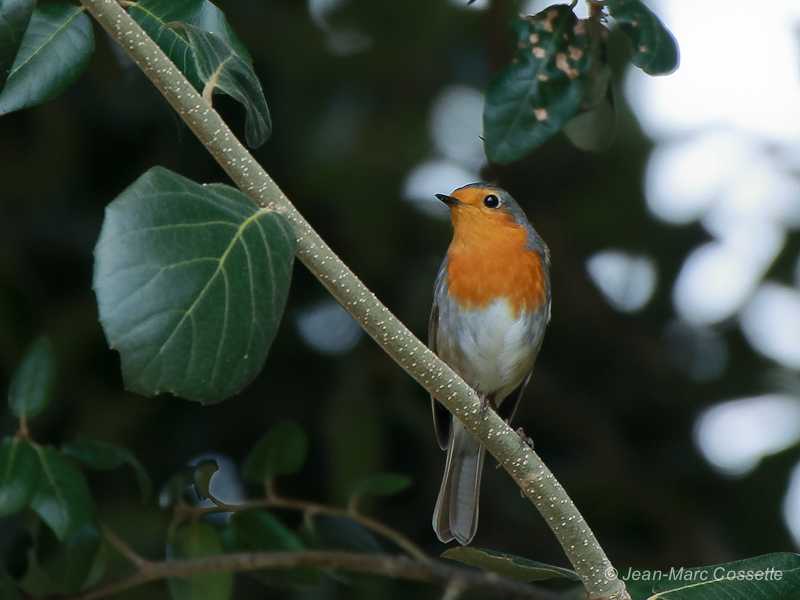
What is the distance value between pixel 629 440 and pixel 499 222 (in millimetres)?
1121

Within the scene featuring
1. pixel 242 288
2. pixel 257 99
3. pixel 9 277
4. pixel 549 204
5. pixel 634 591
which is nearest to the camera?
pixel 242 288

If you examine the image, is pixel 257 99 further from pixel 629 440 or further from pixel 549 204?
pixel 629 440

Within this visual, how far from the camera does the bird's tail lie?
268cm

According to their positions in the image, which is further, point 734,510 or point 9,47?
point 734,510

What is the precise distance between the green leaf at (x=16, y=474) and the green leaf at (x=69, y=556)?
0.79 feet

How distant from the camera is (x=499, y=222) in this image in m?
2.99

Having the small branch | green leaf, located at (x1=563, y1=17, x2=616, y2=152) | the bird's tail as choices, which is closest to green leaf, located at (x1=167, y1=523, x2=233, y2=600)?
the small branch

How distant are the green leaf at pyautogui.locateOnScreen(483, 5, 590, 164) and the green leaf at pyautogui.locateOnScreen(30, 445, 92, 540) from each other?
1259mm

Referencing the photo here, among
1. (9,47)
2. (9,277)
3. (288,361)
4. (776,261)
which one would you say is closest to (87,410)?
(9,277)

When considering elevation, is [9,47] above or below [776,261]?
above

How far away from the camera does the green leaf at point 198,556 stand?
2.05 metres

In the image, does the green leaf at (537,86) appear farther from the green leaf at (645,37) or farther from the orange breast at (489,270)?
the orange breast at (489,270)

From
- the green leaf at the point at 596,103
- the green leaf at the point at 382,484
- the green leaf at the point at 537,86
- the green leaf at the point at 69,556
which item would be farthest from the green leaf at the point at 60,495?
the green leaf at the point at 596,103

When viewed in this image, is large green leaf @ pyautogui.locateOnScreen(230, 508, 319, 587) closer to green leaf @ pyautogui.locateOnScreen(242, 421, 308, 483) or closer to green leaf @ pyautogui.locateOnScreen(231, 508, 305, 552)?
green leaf @ pyautogui.locateOnScreen(231, 508, 305, 552)
